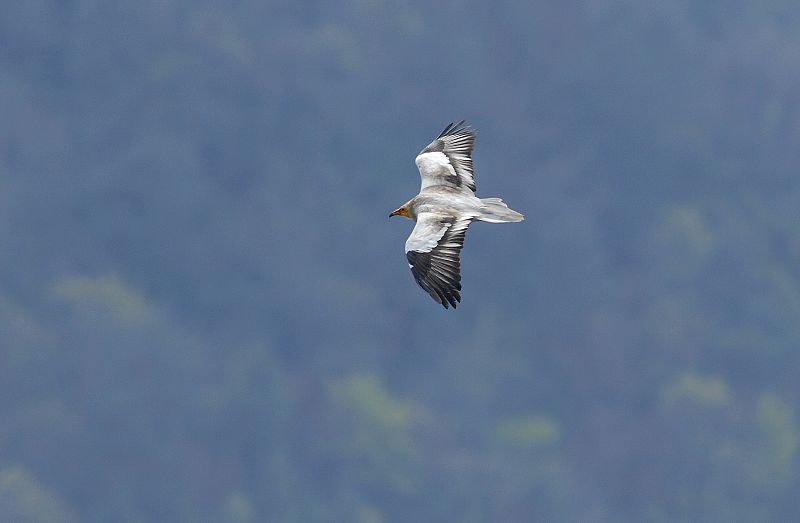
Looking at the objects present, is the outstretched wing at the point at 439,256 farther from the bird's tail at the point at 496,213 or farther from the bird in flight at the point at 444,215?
the bird's tail at the point at 496,213

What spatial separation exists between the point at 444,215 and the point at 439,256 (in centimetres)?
279

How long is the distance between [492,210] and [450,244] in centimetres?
250

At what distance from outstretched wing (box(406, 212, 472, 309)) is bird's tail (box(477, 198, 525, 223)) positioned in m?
0.63

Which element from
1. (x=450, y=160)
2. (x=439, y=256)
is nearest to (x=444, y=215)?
(x=439, y=256)

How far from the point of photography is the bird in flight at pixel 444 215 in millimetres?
53562

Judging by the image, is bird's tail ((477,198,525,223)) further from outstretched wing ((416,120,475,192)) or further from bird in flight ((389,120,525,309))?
outstretched wing ((416,120,475,192))

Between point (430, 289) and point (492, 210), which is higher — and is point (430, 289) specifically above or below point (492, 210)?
below

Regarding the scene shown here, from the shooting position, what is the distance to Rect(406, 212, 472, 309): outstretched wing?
53162mm

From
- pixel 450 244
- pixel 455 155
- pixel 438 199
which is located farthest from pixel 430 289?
pixel 455 155

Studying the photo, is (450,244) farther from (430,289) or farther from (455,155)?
(455,155)

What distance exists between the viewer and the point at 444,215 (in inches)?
2215

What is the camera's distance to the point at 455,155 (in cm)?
6291

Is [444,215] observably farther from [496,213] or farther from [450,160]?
[450,160]

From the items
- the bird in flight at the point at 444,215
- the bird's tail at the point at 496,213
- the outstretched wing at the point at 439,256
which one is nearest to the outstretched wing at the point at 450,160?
the bird in flight at the point at 444,215
